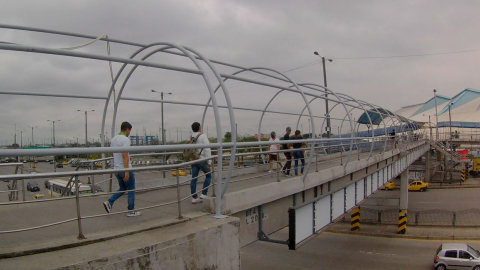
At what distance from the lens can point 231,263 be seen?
4504 millimetres

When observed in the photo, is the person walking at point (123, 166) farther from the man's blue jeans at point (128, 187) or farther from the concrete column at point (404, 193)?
the concrete column at point (404, 193)

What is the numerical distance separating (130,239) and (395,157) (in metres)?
17.2

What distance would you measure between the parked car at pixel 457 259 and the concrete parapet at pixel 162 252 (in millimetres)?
13619

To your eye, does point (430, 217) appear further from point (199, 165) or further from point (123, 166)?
point (123, 166)

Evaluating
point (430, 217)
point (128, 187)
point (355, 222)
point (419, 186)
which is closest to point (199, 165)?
point (128, 187)

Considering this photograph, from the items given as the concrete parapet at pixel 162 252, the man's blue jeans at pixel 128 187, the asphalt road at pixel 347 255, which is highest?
the man's blue jeans at pixel 128 187

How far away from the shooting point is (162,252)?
11.5 ft

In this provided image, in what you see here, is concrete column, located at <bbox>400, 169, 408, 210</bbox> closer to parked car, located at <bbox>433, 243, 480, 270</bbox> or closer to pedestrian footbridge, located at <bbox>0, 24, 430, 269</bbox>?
parked car, located at <bbox>433, 243, 480, 270</bbox>

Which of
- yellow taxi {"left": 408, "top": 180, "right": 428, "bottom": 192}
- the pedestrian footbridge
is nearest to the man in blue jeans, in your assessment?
the pedestrian footbridge

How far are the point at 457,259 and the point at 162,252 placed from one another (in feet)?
50.9

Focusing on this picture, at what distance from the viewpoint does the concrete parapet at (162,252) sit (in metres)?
2.99

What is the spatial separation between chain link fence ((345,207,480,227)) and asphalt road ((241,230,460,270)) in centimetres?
361

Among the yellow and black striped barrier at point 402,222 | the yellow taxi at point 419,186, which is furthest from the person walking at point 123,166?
the yellow taxi at point 419,186

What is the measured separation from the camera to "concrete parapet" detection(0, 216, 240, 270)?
2990 millimetres
